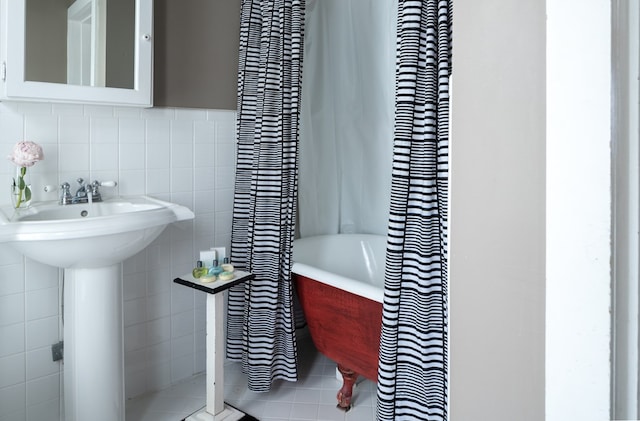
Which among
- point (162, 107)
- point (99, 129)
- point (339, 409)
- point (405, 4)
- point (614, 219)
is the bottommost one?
point (339, 409)

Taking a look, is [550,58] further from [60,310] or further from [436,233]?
[60,310]

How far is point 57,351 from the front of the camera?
6.25 ft

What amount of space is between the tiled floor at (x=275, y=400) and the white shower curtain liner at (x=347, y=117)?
0.87 metres

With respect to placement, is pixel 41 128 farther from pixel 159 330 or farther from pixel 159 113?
pixel 159 330

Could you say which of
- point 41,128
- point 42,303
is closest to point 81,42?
point 41,128

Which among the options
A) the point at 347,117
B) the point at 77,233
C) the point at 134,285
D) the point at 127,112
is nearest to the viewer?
the point at 77,233

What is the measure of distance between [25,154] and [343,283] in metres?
1.29

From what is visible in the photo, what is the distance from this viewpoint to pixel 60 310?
191 cm

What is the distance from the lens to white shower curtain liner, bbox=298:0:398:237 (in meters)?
2.55

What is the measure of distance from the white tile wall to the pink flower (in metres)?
0.12

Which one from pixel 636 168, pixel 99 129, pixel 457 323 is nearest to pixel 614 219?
pixel 636 168

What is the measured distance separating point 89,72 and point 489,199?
70.2 inches

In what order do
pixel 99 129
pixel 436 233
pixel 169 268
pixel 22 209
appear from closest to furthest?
pixel 436 233
pixel 22 209
pixel 99 129
pixel 169 268

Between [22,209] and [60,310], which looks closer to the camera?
[22,209]
